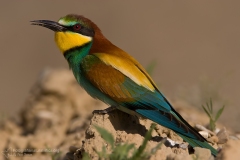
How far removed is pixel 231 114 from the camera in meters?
5.68

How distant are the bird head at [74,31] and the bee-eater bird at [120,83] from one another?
10 mm

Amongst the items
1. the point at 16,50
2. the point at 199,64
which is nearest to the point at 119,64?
the point at 199,64

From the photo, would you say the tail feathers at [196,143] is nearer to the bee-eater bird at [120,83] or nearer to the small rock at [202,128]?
the bee-eater bird at [120,83]

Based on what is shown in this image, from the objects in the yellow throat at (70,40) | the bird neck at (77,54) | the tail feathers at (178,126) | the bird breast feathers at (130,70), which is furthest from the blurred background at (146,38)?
the tail feathers at (178,126)

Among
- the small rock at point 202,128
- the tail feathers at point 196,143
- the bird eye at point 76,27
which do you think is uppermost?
the bird eye at point 76,27

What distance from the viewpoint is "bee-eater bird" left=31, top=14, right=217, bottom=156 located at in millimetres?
3941

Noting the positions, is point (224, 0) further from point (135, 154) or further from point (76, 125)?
point (135, 154)

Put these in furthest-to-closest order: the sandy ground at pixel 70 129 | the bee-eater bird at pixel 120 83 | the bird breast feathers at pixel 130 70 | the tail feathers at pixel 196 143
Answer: the bird breast feathers at pixel 130 70 < the bee-eater bird at pixel 120 83 < the tail feathers at pixel 196 143 < the sandy ground at pixel 70 129

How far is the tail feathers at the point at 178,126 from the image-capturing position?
3766 millimetres

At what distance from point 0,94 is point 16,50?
6.21 feet

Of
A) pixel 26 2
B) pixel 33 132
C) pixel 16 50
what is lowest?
Answer: pixel 33 132

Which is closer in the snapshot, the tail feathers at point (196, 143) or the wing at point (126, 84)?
the tail feathers at point (196, 143)

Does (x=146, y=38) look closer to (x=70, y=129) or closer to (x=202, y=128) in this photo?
(x=70, y=129)

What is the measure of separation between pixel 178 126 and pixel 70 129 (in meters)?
1.48
